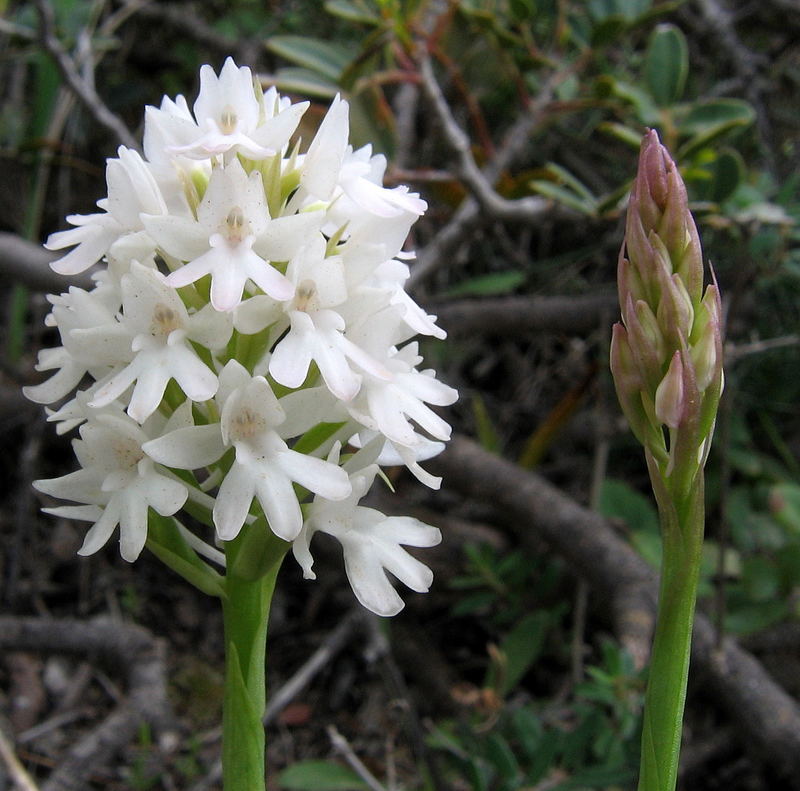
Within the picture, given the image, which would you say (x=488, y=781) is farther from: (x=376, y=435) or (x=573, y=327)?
Result: (x=573, y=327)

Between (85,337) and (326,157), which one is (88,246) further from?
(326,157)

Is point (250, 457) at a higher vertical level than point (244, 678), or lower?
higher

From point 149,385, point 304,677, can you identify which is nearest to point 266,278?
point 149,385

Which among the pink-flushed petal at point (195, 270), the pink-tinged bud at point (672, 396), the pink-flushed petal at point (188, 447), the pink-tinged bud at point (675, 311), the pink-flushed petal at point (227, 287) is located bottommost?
the pink-tinged bud at point (672, 396)

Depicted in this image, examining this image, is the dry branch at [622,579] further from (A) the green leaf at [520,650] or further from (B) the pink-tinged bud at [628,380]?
(B) the pink-tinged bud at [628,380]

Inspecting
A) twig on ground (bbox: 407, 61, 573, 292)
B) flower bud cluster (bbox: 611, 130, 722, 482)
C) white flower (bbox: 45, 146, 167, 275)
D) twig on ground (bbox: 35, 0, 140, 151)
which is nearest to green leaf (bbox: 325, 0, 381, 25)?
twig on ground (bbox: 407, 61, 573, 292)

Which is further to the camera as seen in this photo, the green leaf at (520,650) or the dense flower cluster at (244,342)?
the green leaf at (520,650)

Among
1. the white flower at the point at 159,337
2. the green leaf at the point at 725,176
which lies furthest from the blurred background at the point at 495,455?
the white flower at the point at 159,337

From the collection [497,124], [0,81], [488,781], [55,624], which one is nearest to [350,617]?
[488,781]
